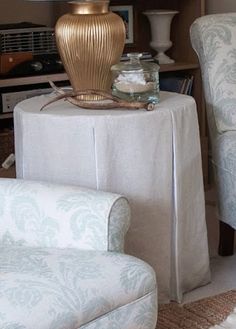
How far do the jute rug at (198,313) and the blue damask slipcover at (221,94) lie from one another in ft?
0.91

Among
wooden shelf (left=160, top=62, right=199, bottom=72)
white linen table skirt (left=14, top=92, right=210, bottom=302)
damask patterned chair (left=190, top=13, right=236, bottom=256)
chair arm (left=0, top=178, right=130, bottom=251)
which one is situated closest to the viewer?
chair arm (left=0, top=178, right=130, bottom=251)

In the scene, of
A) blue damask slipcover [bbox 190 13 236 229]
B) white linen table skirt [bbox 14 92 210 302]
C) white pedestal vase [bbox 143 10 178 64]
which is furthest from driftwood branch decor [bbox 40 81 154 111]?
white pedestal vase [bbox 143 10 178 64]

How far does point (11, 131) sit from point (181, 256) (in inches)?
37.2

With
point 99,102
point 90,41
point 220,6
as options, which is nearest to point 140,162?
point 99,102

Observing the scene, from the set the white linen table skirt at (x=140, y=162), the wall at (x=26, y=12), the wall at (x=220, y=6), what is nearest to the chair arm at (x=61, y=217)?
the white linen table skirt at (x=140, y=162)

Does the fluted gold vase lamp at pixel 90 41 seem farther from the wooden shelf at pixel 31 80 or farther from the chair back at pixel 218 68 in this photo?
the wooden shelf at pixel 31 80

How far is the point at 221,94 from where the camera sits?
87.7 inches

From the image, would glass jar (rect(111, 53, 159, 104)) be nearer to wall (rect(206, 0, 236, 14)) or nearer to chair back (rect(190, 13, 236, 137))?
chair back (rect(190, 13, 236, 137))

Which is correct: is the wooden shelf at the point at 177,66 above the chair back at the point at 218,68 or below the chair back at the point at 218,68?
below

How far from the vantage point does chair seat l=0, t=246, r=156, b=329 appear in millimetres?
1260

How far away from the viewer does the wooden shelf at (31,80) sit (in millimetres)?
2572

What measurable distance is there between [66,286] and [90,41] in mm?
837

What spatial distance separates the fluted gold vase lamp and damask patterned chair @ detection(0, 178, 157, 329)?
0.49m

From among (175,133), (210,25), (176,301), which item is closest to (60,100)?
(175,133)
